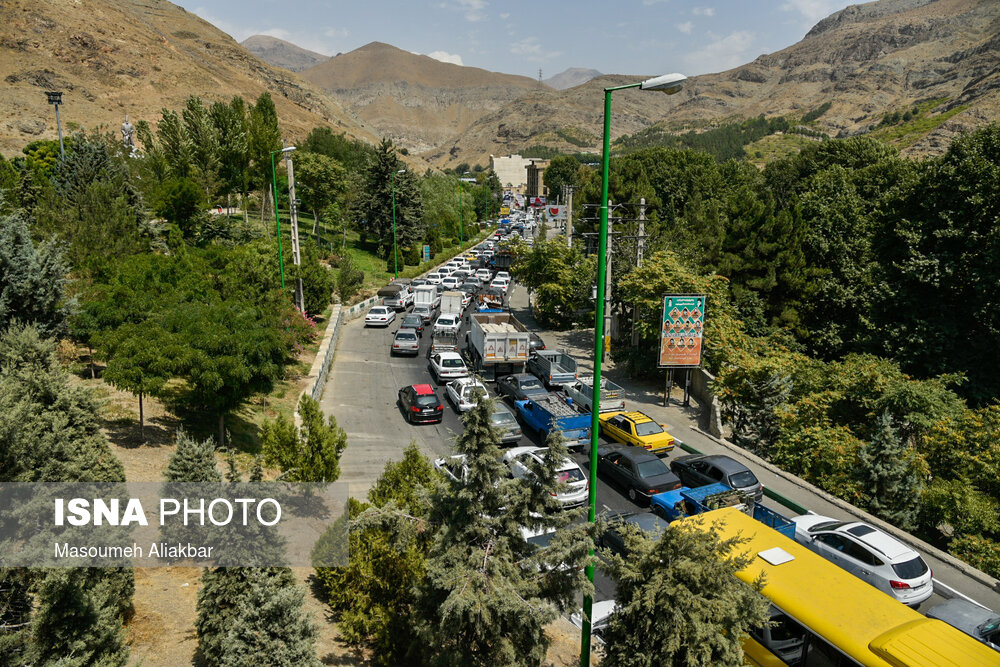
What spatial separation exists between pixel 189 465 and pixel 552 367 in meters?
17.5

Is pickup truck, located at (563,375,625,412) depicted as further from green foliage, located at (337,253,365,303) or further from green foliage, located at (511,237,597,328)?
green foliage, located at (337,253,365,303)

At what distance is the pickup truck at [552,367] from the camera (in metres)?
24.0

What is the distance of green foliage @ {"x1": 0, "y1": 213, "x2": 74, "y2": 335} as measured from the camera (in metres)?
15.0

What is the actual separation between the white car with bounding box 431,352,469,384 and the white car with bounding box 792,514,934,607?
1483cm

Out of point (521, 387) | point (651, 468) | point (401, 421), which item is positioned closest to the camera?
point (651, 468)

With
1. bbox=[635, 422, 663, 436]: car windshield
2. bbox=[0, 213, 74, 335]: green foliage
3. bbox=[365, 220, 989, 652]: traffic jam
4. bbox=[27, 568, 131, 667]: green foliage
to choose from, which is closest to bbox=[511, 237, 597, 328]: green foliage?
bbox=[365, 220, 989, 652]: traffic jam

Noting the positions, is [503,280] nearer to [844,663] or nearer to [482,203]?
[844,663]

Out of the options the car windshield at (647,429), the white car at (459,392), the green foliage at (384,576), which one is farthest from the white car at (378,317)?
the green foliage at (384,576)

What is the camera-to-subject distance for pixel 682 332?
22422mm

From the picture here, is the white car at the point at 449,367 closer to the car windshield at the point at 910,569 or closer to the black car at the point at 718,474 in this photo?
the black car at the point at 718,474

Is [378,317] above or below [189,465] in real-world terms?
below

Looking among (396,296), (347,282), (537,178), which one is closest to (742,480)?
(396,296)

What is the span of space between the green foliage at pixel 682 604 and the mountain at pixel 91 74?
78772 millimetres

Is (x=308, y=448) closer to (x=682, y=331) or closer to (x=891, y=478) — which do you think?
(x=891, y=478)
